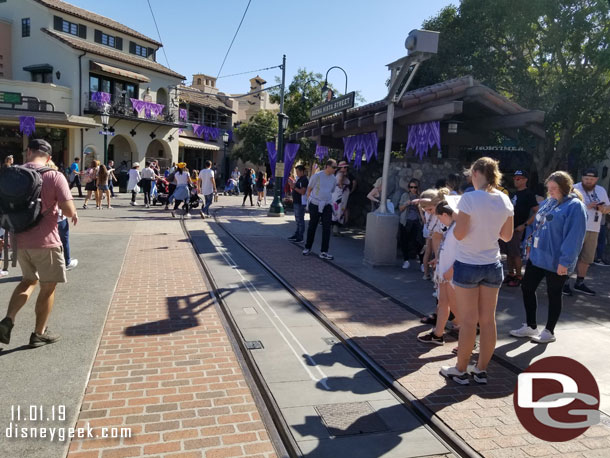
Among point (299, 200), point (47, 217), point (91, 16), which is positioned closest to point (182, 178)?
point (299, 200)

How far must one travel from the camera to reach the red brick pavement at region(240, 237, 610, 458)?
3.02m

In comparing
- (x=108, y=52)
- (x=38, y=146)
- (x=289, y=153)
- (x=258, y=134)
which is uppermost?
(x=108, y=52)

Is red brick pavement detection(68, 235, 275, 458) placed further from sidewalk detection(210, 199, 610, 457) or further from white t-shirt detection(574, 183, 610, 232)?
white t-shirt detection(574, 183, 610, 232)

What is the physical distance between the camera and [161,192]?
19094mm

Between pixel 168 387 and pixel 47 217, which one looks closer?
pixel 168 387

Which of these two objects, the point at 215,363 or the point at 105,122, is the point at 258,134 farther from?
the point at 215,363

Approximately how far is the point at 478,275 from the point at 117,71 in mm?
29126

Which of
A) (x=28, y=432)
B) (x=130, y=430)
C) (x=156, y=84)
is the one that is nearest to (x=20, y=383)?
(x=28, y=432)

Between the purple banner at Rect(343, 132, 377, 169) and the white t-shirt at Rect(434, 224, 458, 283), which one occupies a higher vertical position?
the purple banner at Rect(343, 132, 377, 169)

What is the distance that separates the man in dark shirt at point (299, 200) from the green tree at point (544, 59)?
9404 millimetres

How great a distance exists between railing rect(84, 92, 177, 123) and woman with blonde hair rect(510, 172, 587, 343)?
26.9 m

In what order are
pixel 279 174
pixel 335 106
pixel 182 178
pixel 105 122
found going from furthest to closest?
1. pixel 105 122
2. pixel 279 174
3. pixel 182 178
4. pixel 335 106

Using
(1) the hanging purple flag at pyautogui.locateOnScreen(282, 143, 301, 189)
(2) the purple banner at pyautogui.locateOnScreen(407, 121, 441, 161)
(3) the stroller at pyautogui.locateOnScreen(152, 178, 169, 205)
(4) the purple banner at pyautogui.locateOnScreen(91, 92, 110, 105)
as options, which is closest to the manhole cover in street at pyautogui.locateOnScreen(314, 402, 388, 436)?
(2) the purple banner at pyautogui.locateOnScreen(407, 121, 441, 161)

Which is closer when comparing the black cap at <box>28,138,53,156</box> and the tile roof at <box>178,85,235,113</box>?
the black cap at <box>28,138,53,156</box>
